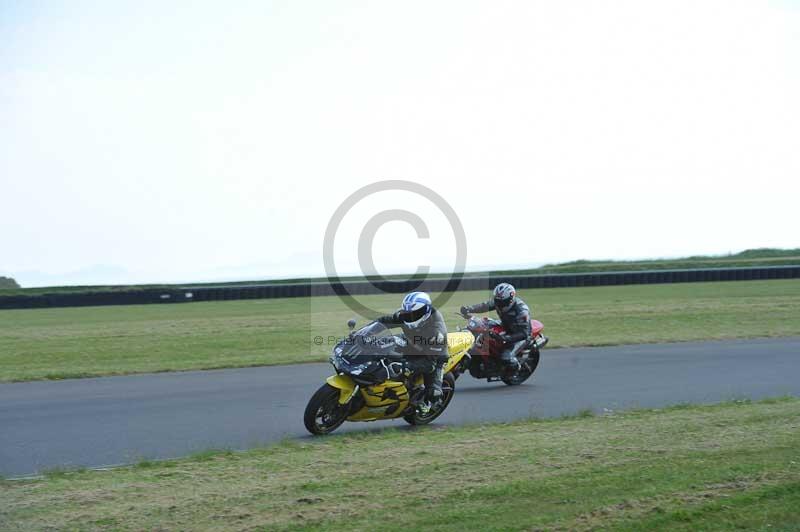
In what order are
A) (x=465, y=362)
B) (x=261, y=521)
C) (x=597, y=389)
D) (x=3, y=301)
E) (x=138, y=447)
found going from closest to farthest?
(x=261, y=521)
(x=138, y=447)
(x=465, y=362)
(x=597, y=389)
(x=3, y=301)

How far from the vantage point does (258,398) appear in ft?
45.3

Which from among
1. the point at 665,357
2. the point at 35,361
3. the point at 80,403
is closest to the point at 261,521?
the point at 80,403

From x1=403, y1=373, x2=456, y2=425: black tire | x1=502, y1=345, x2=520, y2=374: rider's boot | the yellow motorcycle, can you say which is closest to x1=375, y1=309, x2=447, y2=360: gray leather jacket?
the yellow motorcycle

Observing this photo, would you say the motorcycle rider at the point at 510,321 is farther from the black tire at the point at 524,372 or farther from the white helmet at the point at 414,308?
the white helmet at the point at 414,308

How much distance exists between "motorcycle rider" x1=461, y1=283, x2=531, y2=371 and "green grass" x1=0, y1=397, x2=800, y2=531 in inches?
190

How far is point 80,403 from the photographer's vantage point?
1370 cm

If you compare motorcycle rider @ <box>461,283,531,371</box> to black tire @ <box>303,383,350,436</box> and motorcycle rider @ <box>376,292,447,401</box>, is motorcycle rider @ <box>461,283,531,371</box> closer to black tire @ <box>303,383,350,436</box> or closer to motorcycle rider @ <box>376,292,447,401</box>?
motorcycle rider @ <box>376,292,447,401</box>

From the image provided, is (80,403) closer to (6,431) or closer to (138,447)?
(6,431)

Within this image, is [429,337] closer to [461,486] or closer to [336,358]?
[336,358]

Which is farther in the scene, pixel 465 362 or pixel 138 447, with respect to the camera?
pixel 465 362

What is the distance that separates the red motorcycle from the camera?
1510cm

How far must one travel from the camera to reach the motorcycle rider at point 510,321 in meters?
15.1

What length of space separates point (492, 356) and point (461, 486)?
7564mm

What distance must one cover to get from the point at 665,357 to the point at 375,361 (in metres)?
9.12
